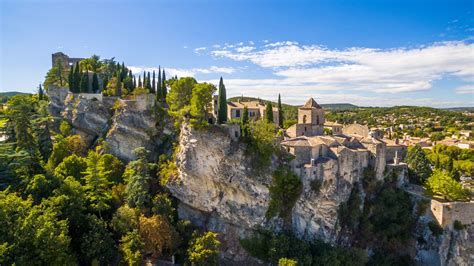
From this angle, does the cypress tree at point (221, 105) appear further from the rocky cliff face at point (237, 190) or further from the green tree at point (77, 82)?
the green tree at point (77, 82)

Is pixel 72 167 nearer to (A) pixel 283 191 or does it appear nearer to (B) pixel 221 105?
(B) pixel 221 105

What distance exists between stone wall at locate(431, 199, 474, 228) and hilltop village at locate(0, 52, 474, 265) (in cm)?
15

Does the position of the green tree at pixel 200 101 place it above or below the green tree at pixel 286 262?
above

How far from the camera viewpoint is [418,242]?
32.7 meters

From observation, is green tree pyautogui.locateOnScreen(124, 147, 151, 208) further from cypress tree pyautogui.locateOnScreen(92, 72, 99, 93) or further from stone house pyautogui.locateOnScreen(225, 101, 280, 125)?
cypress tree pyautogui.locateOnScreen(92, 72, 99, 93)

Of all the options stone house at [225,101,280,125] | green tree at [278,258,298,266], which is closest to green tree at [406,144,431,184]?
stone house at [225,101,280,125]

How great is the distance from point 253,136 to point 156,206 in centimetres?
1365

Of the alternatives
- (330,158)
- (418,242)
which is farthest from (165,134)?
(418,242)

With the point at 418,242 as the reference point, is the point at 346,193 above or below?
above

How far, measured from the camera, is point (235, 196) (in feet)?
107

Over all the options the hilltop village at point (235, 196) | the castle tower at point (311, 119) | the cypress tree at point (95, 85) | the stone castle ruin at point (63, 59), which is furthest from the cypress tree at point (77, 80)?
the castle tower at point (311, 119)

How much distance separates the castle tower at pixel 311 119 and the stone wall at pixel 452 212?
54.3 ft

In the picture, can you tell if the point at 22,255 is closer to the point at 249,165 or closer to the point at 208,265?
the point at 208,265

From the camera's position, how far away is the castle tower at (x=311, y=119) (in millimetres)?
38969
